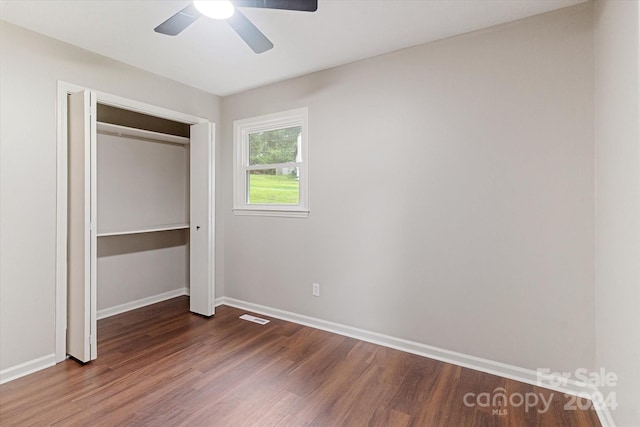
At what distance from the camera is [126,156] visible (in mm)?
3621

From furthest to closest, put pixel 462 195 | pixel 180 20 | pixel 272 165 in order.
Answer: pixel 272 165 → pixel 462 195 → pixel 180 20

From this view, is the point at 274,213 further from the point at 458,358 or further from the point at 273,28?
the point at 458,358

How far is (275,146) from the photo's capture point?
355cm

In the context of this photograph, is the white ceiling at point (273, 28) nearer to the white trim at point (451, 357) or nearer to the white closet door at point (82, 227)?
the white closet door at point (82, 227)

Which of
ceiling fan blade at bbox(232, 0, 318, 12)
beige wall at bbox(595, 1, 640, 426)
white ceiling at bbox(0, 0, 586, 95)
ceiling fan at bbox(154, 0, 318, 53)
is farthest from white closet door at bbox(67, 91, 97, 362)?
beige wall at bbox(595, 1, 640, 426)

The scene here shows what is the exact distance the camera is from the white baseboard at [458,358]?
2.09 meters

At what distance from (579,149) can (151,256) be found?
14.3 ft

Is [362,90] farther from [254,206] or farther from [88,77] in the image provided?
[88,77]

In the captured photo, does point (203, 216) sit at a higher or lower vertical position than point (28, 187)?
lower

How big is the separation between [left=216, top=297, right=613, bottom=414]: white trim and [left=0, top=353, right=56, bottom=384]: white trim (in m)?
1.83

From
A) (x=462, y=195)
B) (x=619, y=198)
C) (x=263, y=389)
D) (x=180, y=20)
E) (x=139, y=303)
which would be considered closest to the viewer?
(x=619, y=198)

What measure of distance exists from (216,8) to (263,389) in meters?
2.36

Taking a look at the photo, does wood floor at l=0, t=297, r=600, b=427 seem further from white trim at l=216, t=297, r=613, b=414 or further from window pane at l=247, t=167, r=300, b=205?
window pane at l=247, t=167, r=300, b=205

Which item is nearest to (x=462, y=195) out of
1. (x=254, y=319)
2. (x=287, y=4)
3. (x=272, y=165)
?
(x=287, y=4)
